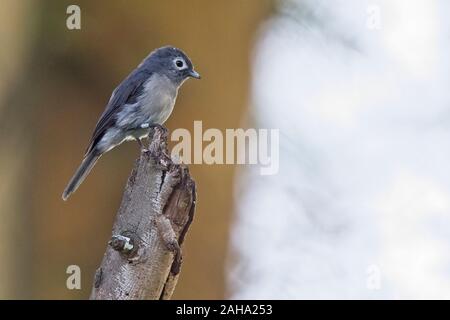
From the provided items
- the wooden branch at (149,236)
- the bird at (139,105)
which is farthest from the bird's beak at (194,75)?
the wooden branch at (149,236)

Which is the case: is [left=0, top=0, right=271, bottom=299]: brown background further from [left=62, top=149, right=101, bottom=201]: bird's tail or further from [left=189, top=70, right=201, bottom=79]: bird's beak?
[left=189, top=70, right=201, bottom=79]: bird's beak

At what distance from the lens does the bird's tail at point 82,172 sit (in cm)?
514

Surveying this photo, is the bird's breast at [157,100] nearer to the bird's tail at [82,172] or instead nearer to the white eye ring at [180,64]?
the white eye ring at [180,64]

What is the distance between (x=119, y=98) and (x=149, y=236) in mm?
1920

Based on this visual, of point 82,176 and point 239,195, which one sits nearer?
point 82,176

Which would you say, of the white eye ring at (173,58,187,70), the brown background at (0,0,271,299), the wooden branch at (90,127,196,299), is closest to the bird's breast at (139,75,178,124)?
the white eye ring at (173,58,187,70)

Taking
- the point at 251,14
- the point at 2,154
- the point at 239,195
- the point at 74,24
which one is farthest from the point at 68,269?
the point at 251,14

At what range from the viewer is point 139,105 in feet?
17.1

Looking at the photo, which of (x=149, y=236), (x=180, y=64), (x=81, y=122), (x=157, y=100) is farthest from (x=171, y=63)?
(x=149, y=236)

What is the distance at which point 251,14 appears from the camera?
19.3ft

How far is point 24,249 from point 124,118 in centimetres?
106

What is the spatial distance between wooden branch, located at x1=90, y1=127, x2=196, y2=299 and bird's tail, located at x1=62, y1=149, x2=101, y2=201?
160cm

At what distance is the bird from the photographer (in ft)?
16.9
